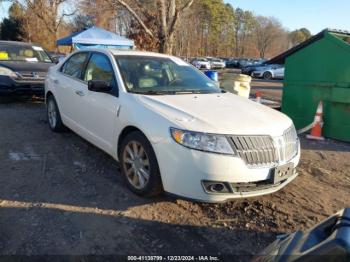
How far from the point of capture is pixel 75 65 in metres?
5.73

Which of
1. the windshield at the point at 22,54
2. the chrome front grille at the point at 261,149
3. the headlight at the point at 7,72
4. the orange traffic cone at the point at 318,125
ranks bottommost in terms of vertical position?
the orange traffic cone at the point at 318,125

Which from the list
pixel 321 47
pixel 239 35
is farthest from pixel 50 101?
pixel 239 35

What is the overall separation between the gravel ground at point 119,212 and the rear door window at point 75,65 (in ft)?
3.96

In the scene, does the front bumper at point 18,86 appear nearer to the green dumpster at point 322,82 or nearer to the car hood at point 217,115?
the green dumpster at point 322,82

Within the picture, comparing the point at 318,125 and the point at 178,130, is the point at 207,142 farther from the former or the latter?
the point at 318,125

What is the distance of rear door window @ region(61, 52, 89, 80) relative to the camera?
5.45 m

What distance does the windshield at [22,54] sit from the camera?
10.0 m

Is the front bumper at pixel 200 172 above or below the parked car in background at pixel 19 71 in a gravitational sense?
below

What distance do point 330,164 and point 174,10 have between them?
632 inches

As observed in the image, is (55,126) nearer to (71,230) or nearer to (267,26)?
(71,230)

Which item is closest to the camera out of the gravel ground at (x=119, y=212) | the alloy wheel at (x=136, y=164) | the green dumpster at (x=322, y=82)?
the gravel ground at (x=119, y=212)

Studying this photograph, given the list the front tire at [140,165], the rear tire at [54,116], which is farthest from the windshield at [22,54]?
the front tire at [140,165]

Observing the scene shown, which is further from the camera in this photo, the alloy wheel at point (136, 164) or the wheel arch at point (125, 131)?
the wheel arch at point (125, 131)

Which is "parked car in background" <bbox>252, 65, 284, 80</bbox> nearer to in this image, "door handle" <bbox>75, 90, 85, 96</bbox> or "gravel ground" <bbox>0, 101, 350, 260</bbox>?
"gravel ground" <bbox>0, 101, 350, 260</bbox>
